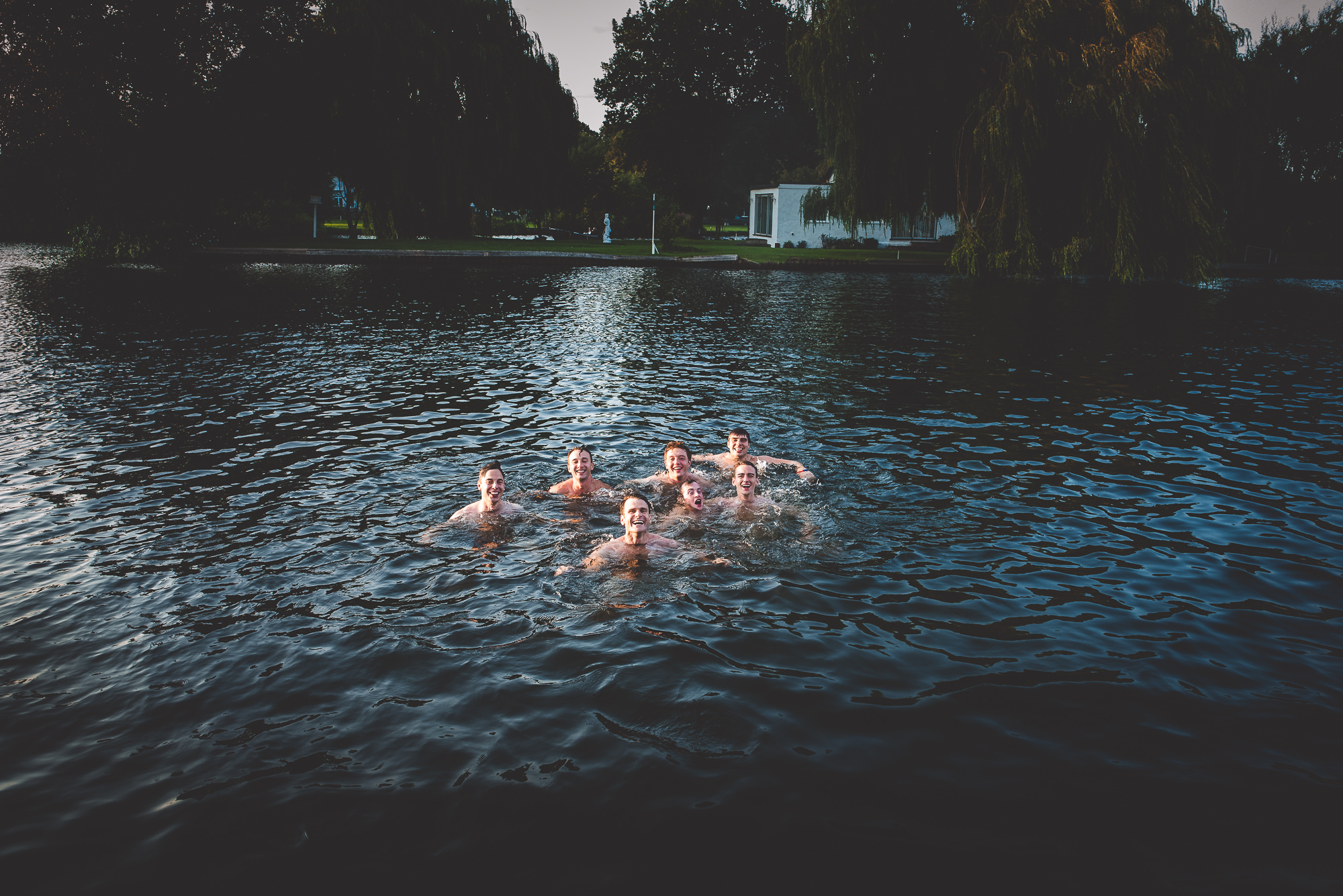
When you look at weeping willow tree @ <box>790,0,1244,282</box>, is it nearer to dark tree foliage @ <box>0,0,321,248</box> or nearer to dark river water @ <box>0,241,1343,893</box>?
dark river water @ <box>0,241,1343,893</box>

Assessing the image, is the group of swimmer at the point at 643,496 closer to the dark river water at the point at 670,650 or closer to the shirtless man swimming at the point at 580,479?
the shirtless man swimming at the point at 580,479

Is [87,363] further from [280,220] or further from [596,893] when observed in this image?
[280,220]

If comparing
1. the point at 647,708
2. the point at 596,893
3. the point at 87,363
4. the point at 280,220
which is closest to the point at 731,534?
the point at 647,708

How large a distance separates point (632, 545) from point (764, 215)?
59561mm

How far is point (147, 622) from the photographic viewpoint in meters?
7.39

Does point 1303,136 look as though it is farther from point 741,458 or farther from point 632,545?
point 632,545

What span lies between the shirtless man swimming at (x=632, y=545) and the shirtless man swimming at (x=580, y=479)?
1.72 m

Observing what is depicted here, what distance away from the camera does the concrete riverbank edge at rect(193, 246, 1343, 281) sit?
43906 millimetres

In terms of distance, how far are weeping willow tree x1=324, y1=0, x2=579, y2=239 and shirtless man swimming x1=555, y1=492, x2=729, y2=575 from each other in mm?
38989

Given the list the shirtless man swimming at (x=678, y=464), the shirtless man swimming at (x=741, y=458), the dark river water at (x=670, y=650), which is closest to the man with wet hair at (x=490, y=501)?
the dark river water at (x=670, y=650)

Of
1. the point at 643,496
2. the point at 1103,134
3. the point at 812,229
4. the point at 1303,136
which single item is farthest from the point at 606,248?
the point at 643,496

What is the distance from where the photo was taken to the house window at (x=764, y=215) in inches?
2431

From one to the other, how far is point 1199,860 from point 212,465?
1183 centimetres

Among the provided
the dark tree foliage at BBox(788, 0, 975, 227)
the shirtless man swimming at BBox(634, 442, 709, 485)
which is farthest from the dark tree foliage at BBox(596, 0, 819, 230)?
the shirtless man swimming at BBox(634, 442, 709, 485)
